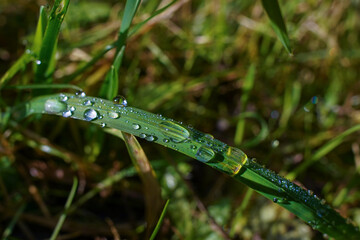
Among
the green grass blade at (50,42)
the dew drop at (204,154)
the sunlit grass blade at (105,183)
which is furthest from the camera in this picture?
the sunlit grass blade at (105,183)

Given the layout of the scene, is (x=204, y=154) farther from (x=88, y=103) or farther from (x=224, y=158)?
(x=88, y=103)

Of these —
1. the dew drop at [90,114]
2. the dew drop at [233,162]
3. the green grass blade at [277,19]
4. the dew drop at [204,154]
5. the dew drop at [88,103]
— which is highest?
the green grass blade at [277,19]

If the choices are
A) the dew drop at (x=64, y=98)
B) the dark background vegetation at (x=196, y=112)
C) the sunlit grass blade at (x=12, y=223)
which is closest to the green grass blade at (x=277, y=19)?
the dark background vegetation at (x=196, y=112)

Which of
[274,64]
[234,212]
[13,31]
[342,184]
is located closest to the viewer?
[234,212]

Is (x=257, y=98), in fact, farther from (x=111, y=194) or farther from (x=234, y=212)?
(x=111, y=194)

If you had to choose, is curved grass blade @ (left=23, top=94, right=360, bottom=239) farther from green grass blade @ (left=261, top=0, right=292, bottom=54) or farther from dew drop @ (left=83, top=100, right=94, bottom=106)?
green grass blade @ (left=261, top=0, right=292, bottom=54)

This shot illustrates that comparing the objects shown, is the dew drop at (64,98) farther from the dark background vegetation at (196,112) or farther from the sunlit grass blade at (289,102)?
the sunlit grass blade at (289,102)

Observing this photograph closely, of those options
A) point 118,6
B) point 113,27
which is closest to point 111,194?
point 113,27

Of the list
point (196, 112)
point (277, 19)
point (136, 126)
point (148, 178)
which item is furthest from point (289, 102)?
point (136, 126)
